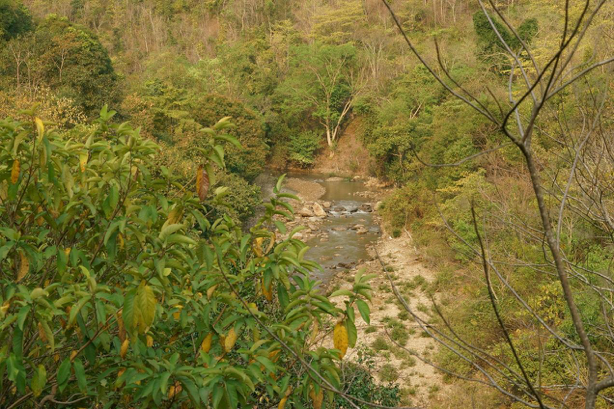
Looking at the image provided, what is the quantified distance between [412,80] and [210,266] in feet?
86.1

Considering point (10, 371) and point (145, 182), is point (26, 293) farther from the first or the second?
point (145, 182)

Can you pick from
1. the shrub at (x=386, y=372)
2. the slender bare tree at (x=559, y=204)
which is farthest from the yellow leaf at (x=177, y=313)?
the shrub at (x=386, y=372)

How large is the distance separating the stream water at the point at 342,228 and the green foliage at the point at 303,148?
10.9 ft

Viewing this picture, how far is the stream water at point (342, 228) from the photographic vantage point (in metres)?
16.0

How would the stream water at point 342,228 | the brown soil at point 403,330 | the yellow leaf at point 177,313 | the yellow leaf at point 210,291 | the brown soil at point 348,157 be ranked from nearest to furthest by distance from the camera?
the yellow leaf at point 210,291 → the yellow leaf at point 177,313 → the brown soil at point 403,330 → the stream water at point 342,228 → the brown soil at point 348,157

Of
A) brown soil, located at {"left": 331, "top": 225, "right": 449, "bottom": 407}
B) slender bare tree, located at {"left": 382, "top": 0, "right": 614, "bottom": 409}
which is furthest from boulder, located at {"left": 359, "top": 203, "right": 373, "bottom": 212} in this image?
slender bare tree, located at {"left": 382, "top": 0, "right": 614, "bottom": 409}

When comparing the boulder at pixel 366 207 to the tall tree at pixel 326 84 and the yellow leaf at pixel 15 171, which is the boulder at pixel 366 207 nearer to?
the tall tree at pixel 326 84

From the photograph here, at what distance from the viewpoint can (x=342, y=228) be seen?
19109 mm

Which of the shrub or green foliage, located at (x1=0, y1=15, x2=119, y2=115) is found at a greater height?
green foliage, located at (x1=0, y1=15, x2=119, y2=115)

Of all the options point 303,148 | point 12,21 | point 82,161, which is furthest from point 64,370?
point 303,148

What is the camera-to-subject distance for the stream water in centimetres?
1596

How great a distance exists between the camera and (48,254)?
87.0 inches

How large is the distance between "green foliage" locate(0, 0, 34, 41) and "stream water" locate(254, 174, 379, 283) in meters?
11.7

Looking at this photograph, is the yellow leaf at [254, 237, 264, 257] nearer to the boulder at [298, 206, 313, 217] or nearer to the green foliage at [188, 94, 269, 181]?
the green foliage at [188, 94, 269, 181]
